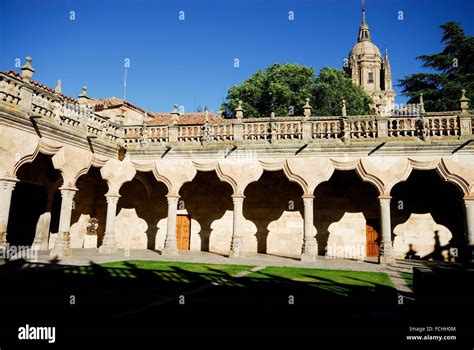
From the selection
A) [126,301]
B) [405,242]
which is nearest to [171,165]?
[126,301]

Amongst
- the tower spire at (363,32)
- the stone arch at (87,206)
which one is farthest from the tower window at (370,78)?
the stone arch at (87,206)

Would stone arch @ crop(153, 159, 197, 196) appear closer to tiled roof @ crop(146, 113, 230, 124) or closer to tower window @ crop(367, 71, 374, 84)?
tiled roof @ crop(146, 113, 230, 124)

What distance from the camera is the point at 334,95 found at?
3212 centimetres

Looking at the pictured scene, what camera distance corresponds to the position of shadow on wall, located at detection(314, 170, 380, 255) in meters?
17.5

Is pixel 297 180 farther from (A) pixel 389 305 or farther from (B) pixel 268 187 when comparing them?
(A) pixel 389 305

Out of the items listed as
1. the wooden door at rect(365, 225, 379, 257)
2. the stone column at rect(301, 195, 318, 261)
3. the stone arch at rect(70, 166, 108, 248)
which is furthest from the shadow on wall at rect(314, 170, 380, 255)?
the stone arch at rect(70, 166, 108, 248)

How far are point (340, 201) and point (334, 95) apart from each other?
17.1 m

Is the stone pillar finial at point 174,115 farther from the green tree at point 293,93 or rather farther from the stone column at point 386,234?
the green tree at point 293,93

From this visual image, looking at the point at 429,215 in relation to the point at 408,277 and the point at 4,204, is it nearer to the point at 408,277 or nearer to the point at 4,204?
the point at 408,277

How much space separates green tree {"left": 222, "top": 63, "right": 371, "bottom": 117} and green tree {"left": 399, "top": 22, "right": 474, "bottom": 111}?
5258 millimetres

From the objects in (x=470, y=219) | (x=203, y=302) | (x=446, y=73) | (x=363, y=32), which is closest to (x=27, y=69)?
(x=203, y=302)

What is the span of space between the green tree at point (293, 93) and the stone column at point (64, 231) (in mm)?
20483

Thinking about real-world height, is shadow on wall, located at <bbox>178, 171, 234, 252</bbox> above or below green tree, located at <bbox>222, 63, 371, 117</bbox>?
below

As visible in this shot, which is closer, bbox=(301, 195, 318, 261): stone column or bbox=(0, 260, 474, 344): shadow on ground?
bbox=(0, 260, 474, 344): shadow on ground
